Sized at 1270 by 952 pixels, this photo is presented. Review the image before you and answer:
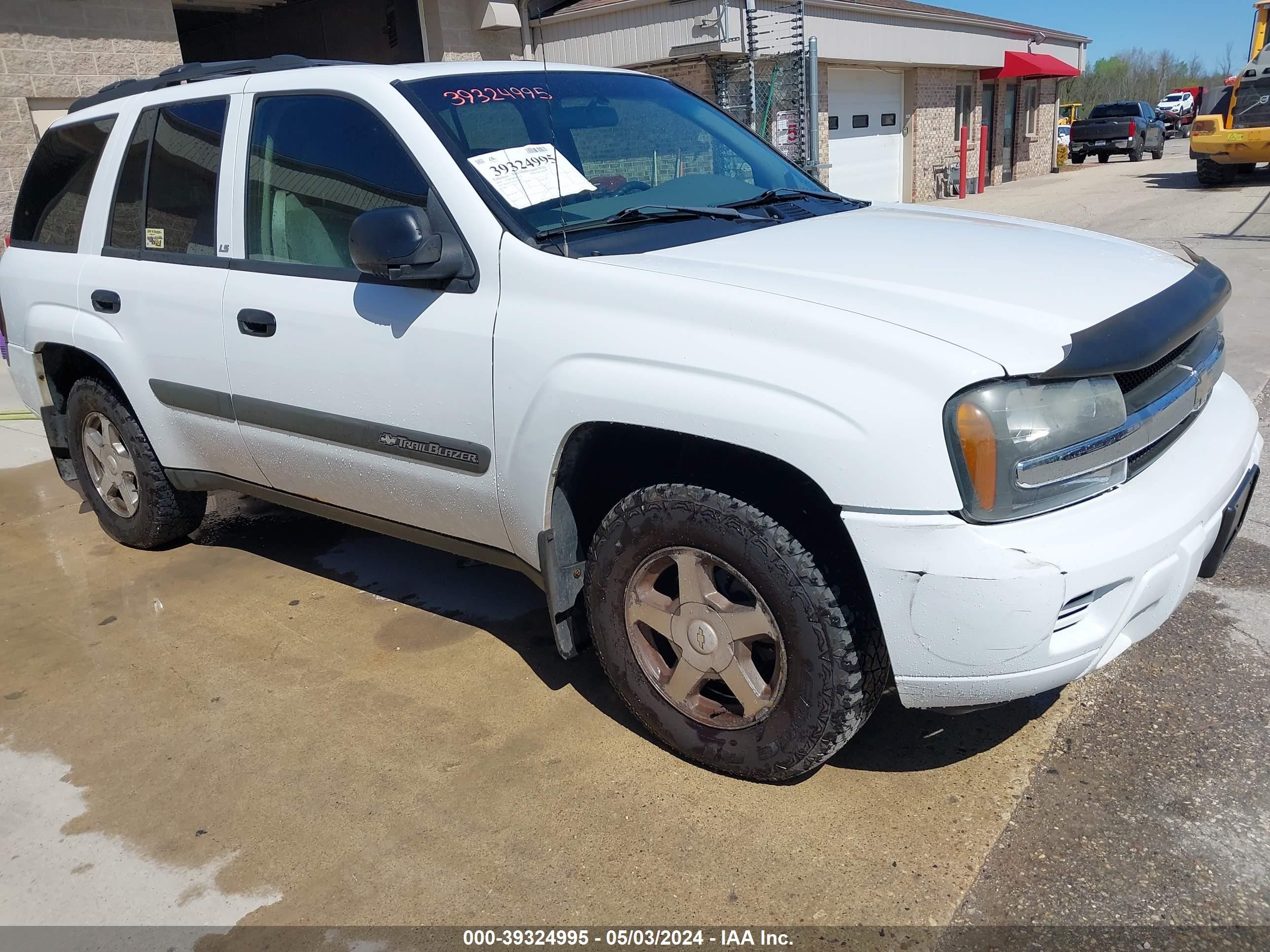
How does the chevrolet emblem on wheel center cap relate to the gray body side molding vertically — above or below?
below

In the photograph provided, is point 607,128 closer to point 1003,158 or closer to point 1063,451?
point 1063,451

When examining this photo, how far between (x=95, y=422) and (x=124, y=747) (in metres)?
1.93

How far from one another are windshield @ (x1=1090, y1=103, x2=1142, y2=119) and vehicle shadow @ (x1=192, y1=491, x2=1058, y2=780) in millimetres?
32279

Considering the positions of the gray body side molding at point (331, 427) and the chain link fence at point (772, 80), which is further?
the chain link fence at point (772, 80)

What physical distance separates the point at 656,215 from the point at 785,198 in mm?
679

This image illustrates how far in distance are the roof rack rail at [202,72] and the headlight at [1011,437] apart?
7.75 feet

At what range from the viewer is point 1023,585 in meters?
2.09

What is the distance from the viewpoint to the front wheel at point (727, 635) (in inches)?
93.3

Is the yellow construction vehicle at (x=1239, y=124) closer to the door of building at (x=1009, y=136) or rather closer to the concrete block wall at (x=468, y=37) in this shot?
the door of building at (x=1009, y=136)

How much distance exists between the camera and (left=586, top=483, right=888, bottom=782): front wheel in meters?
2.37

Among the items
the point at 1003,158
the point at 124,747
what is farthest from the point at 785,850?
the point at 1003,158

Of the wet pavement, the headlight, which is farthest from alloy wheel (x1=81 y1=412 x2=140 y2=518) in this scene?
the headlight

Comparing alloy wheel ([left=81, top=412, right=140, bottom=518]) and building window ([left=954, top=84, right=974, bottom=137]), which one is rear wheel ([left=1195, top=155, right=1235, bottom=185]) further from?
alloy wheel ([left=81, top=412, right=140, bottom=518])

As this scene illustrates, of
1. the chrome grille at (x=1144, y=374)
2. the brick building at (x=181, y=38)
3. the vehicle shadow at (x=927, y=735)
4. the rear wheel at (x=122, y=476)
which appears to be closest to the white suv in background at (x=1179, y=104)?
the brick building at (x=181, y=38)
